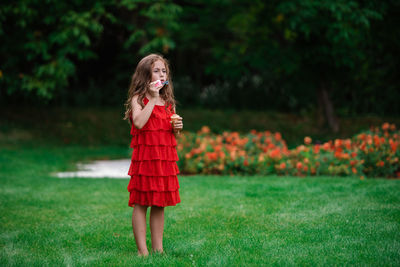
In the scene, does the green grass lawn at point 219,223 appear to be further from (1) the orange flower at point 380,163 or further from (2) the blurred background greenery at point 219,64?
(2) the blurred background greenery at point 219,64

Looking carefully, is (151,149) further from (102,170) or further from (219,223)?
(102,170)

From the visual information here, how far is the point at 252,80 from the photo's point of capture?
17.4 meters

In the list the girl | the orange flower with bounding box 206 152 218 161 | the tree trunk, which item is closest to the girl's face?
the girl

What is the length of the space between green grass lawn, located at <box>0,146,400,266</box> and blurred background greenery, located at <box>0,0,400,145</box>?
15.0 feet

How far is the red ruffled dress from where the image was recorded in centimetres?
360

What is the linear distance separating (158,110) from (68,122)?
456 inches

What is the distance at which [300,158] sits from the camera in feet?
25.7

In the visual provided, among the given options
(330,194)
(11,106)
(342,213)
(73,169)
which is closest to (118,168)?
(73,169)

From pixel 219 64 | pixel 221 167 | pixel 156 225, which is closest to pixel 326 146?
pixel 221 167

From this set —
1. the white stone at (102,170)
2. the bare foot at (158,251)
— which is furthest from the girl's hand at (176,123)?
the white stone at (102,170)

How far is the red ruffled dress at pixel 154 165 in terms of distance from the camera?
3.60 meters

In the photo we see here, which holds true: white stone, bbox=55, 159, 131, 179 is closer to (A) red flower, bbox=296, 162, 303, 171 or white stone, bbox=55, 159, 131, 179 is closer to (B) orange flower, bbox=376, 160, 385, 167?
(A) red flower, bbox=296, 162, 303, 171

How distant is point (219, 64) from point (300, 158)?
7718 millimetres

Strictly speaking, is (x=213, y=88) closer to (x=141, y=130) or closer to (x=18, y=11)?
(x=18, y=11)
